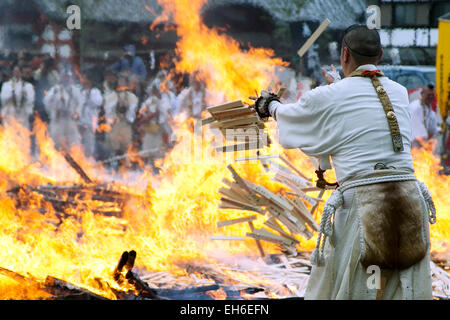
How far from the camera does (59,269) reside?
6.57 m

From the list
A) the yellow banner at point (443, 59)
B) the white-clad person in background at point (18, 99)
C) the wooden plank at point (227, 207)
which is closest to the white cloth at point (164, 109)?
the white-clad person in background at point (18, 99)

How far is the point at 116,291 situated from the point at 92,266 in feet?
2.64

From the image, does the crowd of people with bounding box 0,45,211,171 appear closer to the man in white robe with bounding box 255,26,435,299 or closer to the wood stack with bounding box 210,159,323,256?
the wood stack with bounding box 210,159,323,256

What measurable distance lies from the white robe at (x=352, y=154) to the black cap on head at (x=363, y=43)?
0.09 metres

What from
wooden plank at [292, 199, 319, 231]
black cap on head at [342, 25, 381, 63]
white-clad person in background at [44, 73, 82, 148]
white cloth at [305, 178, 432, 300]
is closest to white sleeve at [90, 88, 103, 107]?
white-clad person in background at [44, 73, 82, 148]

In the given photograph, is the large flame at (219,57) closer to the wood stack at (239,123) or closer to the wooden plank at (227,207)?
the wooden plank at (227,207)

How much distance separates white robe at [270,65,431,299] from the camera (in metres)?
3.80

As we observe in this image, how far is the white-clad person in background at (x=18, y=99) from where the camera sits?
28.6 feet

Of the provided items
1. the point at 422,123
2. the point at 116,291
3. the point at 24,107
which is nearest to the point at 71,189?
the point at 24,107

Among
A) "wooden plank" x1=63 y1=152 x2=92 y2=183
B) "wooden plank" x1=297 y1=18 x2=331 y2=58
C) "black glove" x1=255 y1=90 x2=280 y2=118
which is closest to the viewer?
"black glove" x1=255 y1=90 x2=280 y2=118

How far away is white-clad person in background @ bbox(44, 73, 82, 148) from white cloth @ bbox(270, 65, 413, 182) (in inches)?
217

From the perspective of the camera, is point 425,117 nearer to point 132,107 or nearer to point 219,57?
point 219,57
